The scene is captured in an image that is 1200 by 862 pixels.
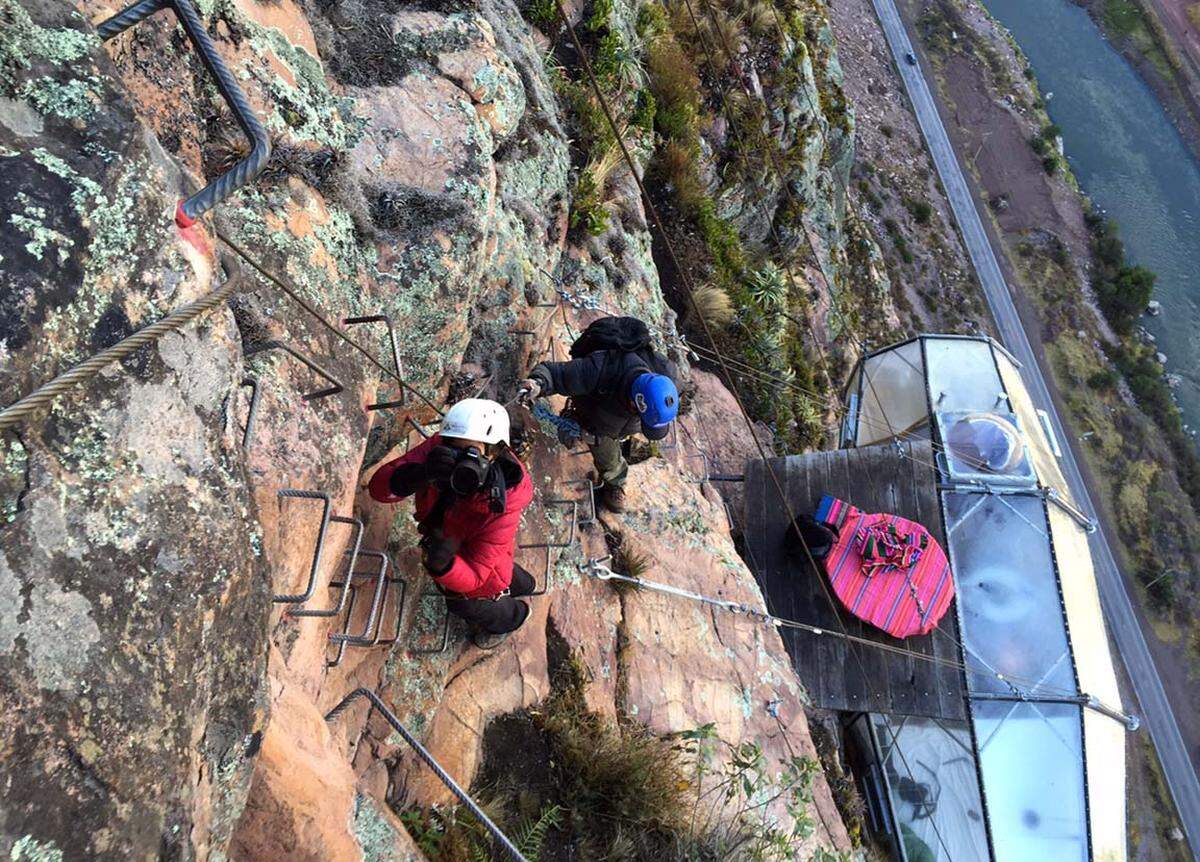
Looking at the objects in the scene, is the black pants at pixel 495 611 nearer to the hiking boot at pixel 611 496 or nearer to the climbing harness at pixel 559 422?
the climbing harness at pixel 559 422

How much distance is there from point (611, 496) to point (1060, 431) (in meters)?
29.3

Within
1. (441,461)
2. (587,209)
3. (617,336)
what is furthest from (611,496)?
(587,209)

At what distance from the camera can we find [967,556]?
407 inches

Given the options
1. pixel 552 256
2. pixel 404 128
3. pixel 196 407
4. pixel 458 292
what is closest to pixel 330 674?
pixel 196 407

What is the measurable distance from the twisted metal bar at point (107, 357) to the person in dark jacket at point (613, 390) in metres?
3.24

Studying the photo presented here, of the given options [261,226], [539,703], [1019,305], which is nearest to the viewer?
[261,226]

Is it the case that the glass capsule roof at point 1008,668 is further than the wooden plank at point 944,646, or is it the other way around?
the wooden plank at point 944,646

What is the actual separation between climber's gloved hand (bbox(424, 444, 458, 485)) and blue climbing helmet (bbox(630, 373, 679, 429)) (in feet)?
5.71

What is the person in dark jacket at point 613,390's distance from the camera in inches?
222

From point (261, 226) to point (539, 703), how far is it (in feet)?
12.8

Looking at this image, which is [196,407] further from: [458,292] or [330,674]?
[458,292]

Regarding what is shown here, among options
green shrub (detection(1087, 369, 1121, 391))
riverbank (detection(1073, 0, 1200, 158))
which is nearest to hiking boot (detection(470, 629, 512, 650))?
green shrub (detection(1087, 369, 1121, 391))

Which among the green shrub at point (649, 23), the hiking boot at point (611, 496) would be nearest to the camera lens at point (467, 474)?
the hiking boot at point (611, 496)

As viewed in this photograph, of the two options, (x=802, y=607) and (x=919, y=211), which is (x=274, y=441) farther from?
(x=919, y=211)
